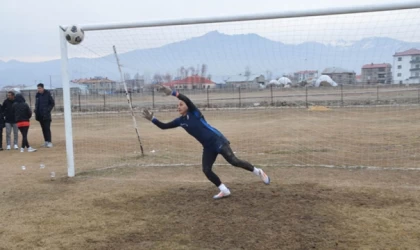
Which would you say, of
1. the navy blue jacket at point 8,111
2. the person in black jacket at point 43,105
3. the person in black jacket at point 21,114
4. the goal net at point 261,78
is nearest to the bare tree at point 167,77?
the goal net at point 261,78

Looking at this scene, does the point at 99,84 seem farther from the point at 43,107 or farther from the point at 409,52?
the point at 409,52

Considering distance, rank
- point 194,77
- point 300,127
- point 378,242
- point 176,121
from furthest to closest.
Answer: point 300,127 < point 194,77 < point 176,121 < point 378,242

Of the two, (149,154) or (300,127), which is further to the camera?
(300,127)

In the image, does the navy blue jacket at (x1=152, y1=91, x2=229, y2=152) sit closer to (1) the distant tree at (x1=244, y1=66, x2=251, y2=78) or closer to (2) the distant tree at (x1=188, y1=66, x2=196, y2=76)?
(1) the distant tree at (x1=244, y1=66, x2=251, y2=78)

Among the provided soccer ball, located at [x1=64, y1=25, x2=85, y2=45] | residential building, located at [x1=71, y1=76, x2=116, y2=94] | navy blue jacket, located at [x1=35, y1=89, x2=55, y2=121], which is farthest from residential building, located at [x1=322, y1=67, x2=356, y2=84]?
navy blue jacket, located at [x1=35, y1=89, x2=55, y2=121]

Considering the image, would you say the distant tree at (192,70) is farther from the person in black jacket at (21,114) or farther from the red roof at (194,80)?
the person in black jacket at (21,114)

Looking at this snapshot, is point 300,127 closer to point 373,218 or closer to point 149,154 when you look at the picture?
point 149,154

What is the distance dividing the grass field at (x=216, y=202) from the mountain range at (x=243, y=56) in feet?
7.71

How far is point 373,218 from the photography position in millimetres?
5555

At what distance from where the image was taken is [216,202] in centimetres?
651

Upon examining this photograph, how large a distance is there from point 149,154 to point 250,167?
5454 mm

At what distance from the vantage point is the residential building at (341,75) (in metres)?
9.09

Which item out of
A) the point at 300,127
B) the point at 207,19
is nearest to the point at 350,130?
the point at 300,127

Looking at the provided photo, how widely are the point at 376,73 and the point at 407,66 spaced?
69 centimetres
